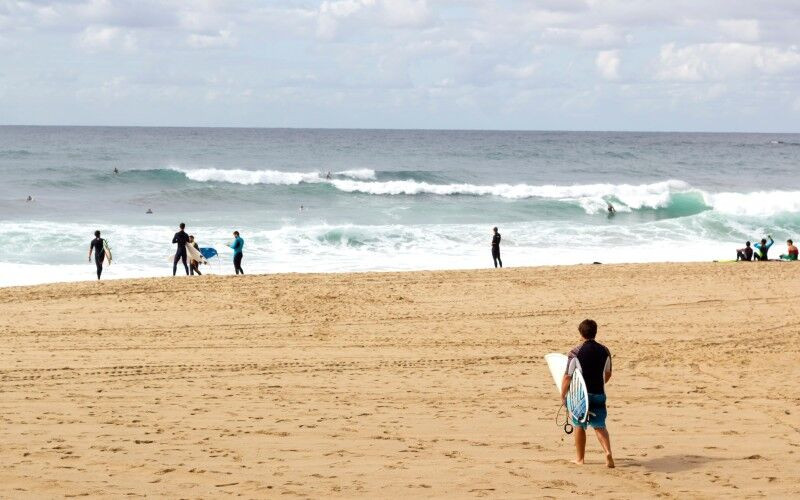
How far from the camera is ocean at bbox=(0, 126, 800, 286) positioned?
2477cm

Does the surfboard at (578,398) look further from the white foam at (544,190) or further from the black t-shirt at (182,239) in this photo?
the white foam at (544,190)

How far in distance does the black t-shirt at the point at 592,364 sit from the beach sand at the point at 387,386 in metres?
0.75

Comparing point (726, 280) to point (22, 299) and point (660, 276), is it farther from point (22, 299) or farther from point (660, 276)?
point (22, 299)

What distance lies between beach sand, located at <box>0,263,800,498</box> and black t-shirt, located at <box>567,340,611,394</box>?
2.46ft

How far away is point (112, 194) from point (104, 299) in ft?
92.0

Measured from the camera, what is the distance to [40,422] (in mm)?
8805

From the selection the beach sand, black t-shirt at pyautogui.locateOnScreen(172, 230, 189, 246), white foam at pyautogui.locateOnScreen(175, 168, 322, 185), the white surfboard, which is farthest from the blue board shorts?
white foam at pyautogui.locateOnScreen(175, 168, 322, 185)

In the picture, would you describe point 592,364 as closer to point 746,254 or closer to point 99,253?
point 99,253

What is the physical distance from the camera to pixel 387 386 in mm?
10617

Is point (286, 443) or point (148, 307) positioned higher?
point (148, 307)

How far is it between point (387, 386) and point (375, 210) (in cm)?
2751

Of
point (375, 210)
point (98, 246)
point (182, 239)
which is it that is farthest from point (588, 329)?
point (375, 210)

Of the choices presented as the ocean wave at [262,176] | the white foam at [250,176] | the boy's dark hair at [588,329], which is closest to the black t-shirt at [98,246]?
the boy's dark hair at [588,329]

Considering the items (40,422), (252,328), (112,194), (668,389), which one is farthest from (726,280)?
(112,194)
